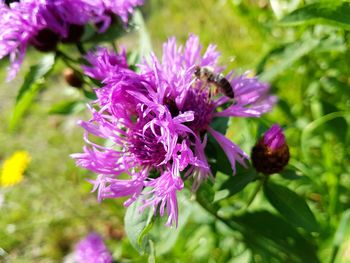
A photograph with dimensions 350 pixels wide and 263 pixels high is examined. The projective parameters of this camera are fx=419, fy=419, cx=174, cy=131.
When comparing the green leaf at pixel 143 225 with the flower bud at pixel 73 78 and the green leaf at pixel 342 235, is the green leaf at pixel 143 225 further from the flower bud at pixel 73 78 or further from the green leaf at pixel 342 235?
the flower bud at pixel 73 78

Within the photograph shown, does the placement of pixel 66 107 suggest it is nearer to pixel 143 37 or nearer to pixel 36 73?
pixel 36 73

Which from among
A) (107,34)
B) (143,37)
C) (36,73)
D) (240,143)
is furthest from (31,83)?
(240,143)

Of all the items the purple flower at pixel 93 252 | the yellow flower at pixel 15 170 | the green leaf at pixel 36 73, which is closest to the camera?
the green leaf at pixel 36 73

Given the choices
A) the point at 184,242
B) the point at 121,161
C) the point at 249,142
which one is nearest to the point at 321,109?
the point at 249,142

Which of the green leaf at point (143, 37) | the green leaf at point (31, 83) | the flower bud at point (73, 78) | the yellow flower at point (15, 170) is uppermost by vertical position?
the green leaf at point (143, 37)

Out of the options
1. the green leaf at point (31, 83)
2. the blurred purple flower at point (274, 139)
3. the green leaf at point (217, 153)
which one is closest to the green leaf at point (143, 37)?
the green leaf at point (31, 83)

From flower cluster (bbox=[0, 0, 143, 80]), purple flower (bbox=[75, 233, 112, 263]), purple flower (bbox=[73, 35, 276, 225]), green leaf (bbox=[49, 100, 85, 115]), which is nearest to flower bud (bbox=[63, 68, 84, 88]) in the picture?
green leaf (bbox=[49, 100, 85, 115])

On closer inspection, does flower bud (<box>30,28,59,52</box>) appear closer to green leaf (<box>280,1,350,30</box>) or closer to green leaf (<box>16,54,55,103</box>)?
green leaf (<box>16,54,55,103</box>)
